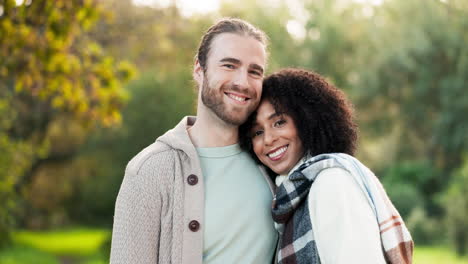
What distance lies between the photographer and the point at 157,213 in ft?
9.18

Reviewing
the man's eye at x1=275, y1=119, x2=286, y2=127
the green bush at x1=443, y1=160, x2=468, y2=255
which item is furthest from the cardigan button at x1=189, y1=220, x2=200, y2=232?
the green bush at x1=443, y1=160, x2=468, y2=255

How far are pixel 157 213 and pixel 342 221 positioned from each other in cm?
90

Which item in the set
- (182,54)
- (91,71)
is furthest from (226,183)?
(182,54)

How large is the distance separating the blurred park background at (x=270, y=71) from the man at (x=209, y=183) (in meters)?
7.42

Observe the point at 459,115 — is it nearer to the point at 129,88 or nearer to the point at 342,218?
the point at 129,88

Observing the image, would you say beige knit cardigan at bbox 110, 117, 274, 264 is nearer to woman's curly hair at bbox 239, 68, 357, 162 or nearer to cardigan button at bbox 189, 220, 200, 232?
cardigan button at bbox 189, 220, 200, 232

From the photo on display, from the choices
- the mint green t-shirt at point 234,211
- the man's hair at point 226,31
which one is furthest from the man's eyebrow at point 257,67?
the mint green t-shirt at point 234,211

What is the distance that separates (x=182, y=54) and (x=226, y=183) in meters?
17.4

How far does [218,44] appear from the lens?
325 cm

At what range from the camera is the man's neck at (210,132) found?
10.5 feet

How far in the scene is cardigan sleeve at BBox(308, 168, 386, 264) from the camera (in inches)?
97.3

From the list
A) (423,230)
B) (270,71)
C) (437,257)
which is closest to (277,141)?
(437,257)

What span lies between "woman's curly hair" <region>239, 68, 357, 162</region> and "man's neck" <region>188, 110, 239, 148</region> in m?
0.13

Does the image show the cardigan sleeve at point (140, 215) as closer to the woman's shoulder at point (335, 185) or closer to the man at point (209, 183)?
Result: the man at point (209, 183)
